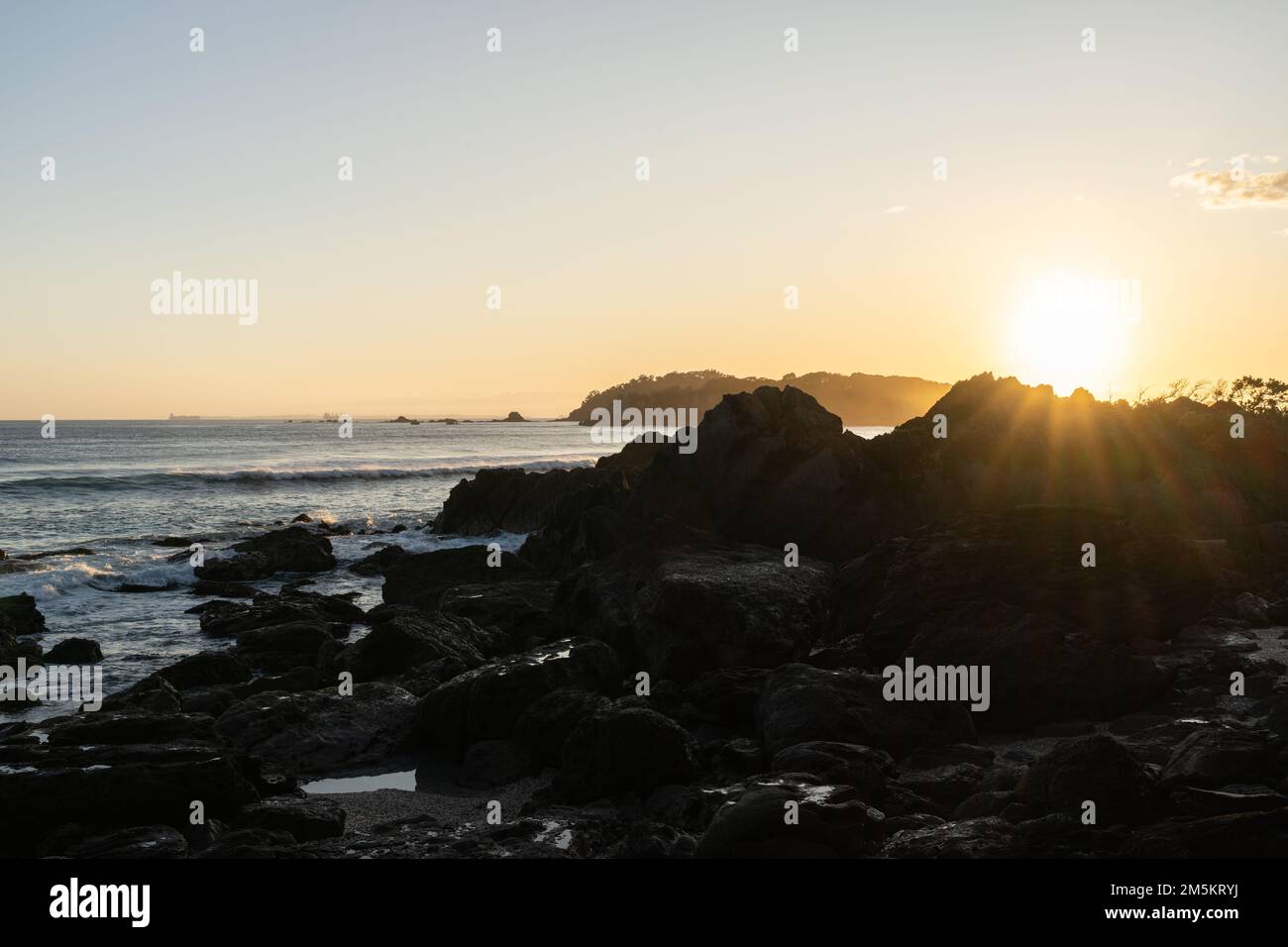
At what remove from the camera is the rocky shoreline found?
9898 mm

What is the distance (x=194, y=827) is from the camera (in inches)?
422

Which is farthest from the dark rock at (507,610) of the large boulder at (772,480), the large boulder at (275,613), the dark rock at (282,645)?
the large boulder at (772,480)

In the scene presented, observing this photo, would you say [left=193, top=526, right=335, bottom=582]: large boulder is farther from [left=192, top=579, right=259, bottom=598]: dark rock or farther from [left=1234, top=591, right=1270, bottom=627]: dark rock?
[left=1234, top=591, right=1270, bottom=627]: dark rock

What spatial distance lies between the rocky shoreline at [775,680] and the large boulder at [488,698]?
5cm

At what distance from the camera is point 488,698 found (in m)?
14.8

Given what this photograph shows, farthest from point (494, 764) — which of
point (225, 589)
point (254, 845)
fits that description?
point (225, 589)

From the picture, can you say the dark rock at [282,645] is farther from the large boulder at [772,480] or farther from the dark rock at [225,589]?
the large boulder at [772,480]

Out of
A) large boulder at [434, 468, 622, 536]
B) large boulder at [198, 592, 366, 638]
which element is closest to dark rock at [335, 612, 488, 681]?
large boulder at [198, 592, 366, 638]

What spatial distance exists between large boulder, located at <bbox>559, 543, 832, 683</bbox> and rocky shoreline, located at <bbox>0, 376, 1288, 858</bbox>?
68 millimetres

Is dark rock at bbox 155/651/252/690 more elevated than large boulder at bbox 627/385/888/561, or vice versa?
large boulder at bbox 627/385/888/561

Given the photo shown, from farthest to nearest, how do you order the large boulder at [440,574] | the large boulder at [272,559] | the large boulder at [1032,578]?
the large boulder at [272,559]
the large boulder at [440,574]
the large boulder at [1032,578]

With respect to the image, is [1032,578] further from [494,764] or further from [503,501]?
[503,501]

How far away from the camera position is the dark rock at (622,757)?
11883mm
